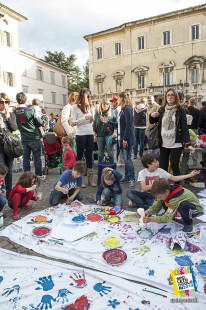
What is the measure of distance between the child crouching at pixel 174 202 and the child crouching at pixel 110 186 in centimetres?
94

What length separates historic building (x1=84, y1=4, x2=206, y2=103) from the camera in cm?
2420

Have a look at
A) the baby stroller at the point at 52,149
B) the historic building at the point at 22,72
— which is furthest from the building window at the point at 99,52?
the baby stroller at the point at 52,149

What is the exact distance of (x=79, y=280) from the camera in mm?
1924

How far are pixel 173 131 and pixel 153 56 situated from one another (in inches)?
1017

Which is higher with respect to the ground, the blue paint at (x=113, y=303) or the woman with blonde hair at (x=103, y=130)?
the woman with blonde hair at (x=103, y=130)

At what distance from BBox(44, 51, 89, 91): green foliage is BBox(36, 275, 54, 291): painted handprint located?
121 feet

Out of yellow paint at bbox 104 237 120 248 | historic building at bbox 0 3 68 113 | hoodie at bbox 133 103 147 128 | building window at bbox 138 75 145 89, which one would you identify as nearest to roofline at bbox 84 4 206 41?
building window at bbox 138 75 145 89

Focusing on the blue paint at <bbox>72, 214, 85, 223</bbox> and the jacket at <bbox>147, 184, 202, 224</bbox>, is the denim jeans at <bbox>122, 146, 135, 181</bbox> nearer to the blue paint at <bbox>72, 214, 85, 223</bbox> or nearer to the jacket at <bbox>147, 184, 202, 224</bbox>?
the blue paint at <bbox>72, 214, 85, 223</bbox>

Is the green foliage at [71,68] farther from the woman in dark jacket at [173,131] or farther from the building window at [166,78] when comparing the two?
the woman in dark jacket at [173,131]

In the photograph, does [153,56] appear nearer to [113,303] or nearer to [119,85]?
[119,85]

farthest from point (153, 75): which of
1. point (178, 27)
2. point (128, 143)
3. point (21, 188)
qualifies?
point (21, 188)

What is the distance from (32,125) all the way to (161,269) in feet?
12.2

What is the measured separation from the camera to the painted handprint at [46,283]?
6.03 feet

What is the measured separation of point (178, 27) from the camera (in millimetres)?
24891
